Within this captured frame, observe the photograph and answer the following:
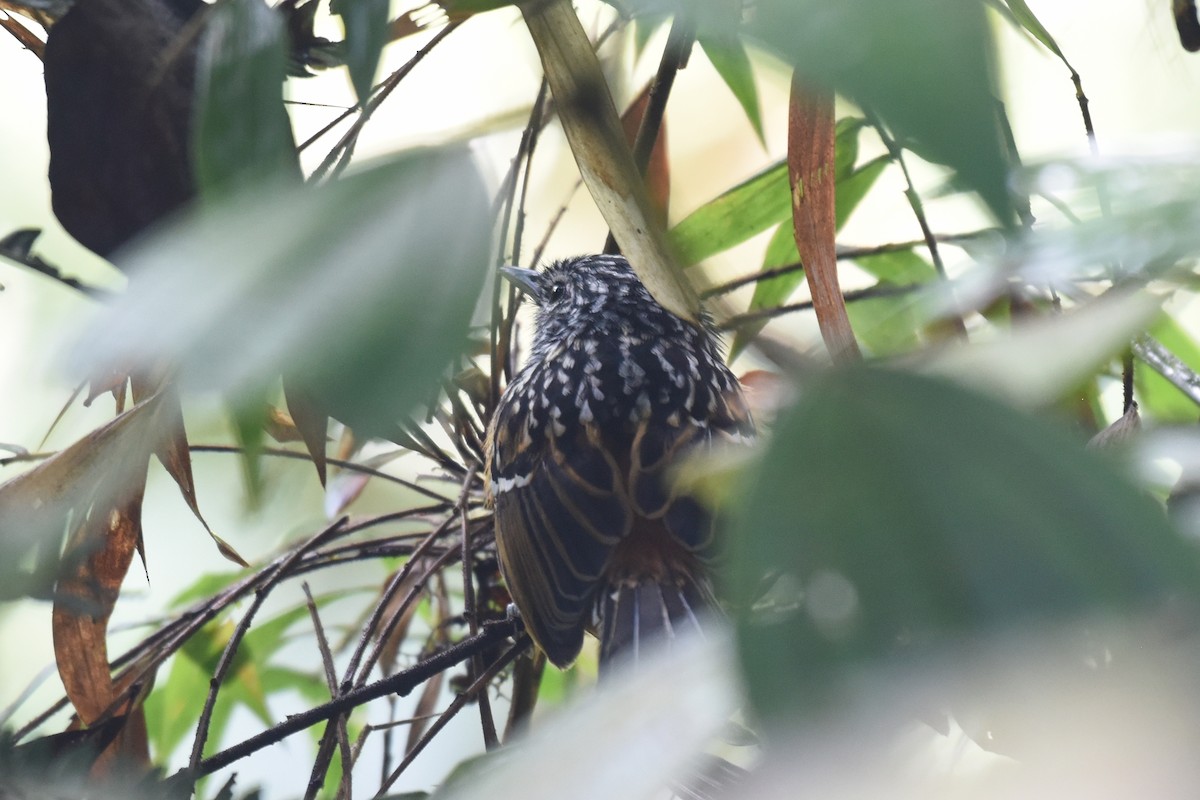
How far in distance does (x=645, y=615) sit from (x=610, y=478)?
28cm

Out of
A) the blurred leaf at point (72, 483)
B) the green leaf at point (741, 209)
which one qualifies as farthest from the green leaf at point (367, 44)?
the green leaf at point (741, 209)

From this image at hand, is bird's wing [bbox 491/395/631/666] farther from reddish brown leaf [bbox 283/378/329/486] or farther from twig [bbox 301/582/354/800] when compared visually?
reddish brown leaf [bbox 283/378/329/486]

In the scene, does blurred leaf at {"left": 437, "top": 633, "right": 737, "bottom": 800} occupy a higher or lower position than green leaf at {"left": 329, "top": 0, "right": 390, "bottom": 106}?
lower

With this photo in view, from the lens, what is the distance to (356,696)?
132cm

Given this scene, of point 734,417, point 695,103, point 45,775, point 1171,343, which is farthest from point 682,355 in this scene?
point 45,775

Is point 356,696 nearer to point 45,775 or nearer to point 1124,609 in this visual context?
point 45,775

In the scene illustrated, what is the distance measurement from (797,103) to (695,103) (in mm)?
922

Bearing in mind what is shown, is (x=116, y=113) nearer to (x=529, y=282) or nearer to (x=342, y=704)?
(x=342, y=704)

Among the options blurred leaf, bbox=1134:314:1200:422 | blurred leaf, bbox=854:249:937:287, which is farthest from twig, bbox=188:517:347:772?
blurred leaf, bbox=1134:314:1200:422

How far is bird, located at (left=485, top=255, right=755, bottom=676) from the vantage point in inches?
68.5

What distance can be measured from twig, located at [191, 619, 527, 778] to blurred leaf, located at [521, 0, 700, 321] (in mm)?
731

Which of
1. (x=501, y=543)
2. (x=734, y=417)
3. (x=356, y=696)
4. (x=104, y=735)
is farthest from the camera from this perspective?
(x=734, y=417)

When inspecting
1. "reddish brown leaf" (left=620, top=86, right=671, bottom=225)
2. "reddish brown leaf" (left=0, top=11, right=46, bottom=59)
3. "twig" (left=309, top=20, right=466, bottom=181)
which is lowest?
"reddish brown leaf" (left=620, top=86, right=671, bottom=225)

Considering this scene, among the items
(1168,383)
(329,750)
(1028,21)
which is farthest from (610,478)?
(1028,21)
